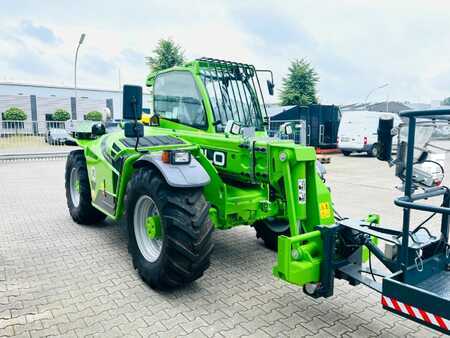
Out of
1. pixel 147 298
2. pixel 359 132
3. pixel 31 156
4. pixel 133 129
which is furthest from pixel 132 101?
pixel 359 132

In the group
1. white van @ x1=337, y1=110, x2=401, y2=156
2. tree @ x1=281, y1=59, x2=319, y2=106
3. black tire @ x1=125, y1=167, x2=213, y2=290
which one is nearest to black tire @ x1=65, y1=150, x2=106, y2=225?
black tire @ x1=125, y1=167, x2=213, y2=290

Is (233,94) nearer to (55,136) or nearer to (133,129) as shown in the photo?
(133,129)

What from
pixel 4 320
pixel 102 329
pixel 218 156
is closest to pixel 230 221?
pixel 218 156

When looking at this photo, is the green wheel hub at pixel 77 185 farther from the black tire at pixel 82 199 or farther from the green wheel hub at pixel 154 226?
the green wheel hub at pixel 154 226

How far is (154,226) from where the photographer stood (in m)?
3.96

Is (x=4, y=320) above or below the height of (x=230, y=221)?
below

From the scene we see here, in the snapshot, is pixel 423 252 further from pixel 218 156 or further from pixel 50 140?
pixel 50 140

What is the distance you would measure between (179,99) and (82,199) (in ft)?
8.33

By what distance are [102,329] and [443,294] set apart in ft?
8.71

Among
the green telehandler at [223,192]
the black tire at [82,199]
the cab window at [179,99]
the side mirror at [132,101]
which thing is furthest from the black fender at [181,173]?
the black tire at [82,199]

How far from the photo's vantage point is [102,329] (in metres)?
3.17

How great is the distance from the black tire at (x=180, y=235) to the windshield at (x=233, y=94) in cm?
110

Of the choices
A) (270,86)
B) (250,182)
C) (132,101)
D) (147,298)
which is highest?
(270,86)

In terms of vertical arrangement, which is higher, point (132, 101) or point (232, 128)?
point (132, 101)
